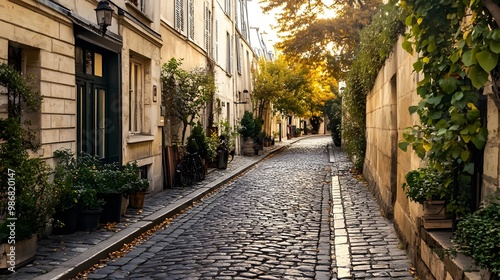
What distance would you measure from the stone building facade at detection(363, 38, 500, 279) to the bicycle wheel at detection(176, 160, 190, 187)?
458 cm

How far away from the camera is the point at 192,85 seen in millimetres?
15367

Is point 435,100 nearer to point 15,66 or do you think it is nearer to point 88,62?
A: point 15,66

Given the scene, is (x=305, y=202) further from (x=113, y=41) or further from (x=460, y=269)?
(x=460, y=269)

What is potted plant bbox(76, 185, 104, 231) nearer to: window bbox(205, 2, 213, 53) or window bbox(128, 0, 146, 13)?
window bbox(128, 0, 146, 13)

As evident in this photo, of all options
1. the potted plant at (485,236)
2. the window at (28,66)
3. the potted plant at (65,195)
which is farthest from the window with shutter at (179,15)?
the potted plant at (485,236)

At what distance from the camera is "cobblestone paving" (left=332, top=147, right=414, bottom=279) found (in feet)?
19.5

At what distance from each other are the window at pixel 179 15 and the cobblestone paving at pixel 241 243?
5.36 m

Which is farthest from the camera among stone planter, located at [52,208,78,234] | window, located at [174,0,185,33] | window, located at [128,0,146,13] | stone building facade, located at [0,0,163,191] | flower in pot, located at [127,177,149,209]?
window, located at [174,0,185,33]

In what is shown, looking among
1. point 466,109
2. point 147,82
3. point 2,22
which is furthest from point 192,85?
point 466,109

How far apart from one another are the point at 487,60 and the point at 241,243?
197 inches

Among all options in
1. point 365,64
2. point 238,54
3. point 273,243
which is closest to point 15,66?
point 273,243

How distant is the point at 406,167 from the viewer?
6.88 m

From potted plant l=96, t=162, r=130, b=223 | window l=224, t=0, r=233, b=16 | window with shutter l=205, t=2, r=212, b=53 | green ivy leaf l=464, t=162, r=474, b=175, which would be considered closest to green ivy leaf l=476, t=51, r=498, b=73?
green ivy leaf l=464, t=162, r=474, b=175

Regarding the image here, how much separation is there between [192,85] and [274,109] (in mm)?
30199
